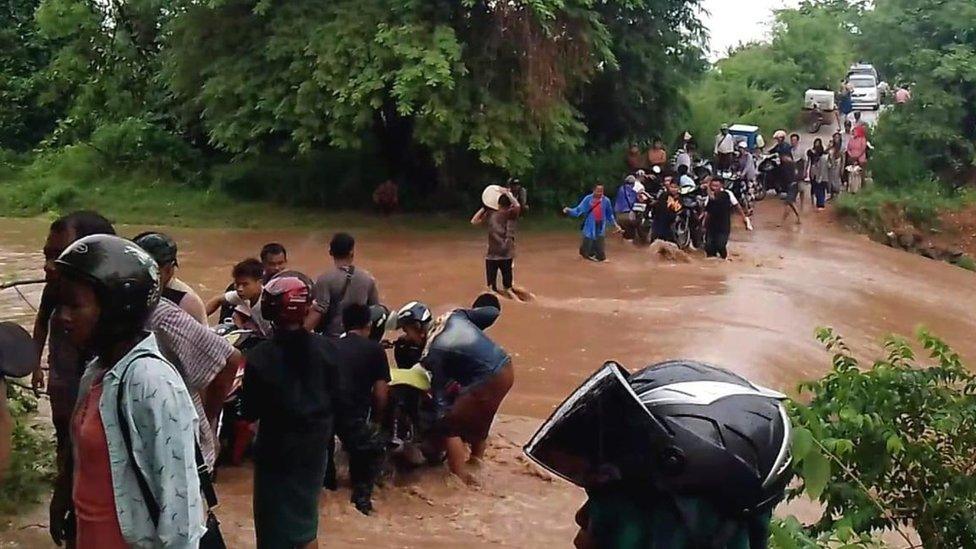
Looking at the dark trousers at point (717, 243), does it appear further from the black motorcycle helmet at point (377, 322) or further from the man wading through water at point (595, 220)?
the black motorcycle helmet at point (377, 322)

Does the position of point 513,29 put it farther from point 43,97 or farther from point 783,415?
point 783,415

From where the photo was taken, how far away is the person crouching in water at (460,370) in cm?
663

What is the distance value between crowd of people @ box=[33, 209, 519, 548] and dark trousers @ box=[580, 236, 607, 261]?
29.9 ft

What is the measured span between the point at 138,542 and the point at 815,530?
274 cm

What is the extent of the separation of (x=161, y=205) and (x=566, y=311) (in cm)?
1066

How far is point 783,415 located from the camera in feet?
7.02

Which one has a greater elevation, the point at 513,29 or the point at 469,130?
the point at 513,29

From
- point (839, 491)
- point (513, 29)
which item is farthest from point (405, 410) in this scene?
point (513, 29)

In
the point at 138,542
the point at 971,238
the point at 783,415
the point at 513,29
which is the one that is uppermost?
the point at 513,29

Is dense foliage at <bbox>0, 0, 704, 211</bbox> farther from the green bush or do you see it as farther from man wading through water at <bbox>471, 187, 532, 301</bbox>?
the green bush

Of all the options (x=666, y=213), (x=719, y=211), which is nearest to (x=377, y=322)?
(x=719, y=211)

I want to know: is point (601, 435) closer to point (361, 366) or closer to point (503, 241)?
point (361, 366)

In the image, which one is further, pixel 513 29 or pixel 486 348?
pixel 513 29

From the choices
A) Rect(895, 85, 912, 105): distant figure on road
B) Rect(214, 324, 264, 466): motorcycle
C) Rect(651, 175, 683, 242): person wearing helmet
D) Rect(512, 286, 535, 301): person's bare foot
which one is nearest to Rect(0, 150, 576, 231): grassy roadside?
Rect(651, 175, 683, 242): person wearing helmet
